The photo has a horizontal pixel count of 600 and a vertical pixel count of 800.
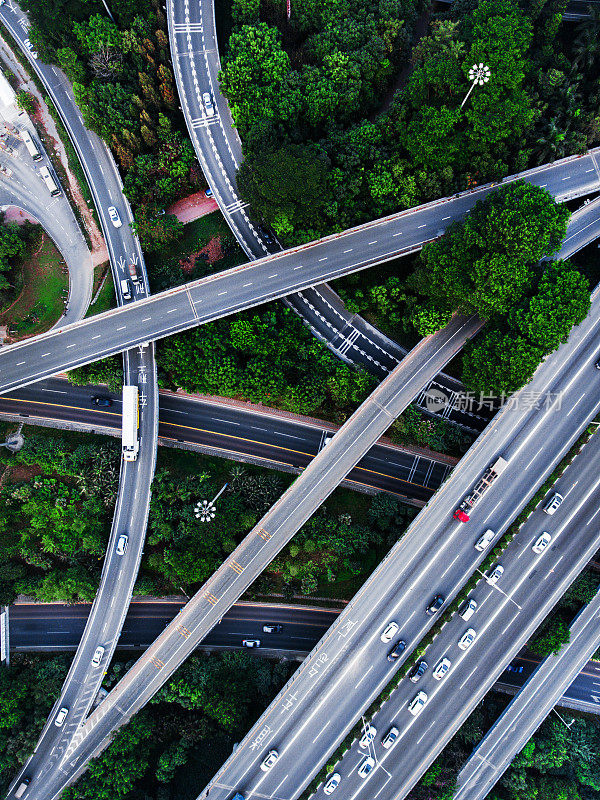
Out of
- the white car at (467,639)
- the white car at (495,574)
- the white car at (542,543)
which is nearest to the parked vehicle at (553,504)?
the white car at (542,543)

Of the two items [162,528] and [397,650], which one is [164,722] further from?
[397,650]

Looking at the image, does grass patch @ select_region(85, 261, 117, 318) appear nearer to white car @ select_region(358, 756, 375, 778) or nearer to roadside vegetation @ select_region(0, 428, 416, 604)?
roadside vegetation @ select_region(0, 428, 416, 604)

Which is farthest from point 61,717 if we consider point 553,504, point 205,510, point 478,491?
point 553,504

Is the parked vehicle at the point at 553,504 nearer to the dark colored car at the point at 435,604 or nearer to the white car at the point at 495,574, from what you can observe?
the white car at the point at 495,574

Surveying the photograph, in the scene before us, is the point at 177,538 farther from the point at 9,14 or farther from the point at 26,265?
the point at 9,14

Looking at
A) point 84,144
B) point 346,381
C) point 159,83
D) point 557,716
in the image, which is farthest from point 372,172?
point 557,716

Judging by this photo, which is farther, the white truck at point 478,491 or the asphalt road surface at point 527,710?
the white truck at point 478,491
